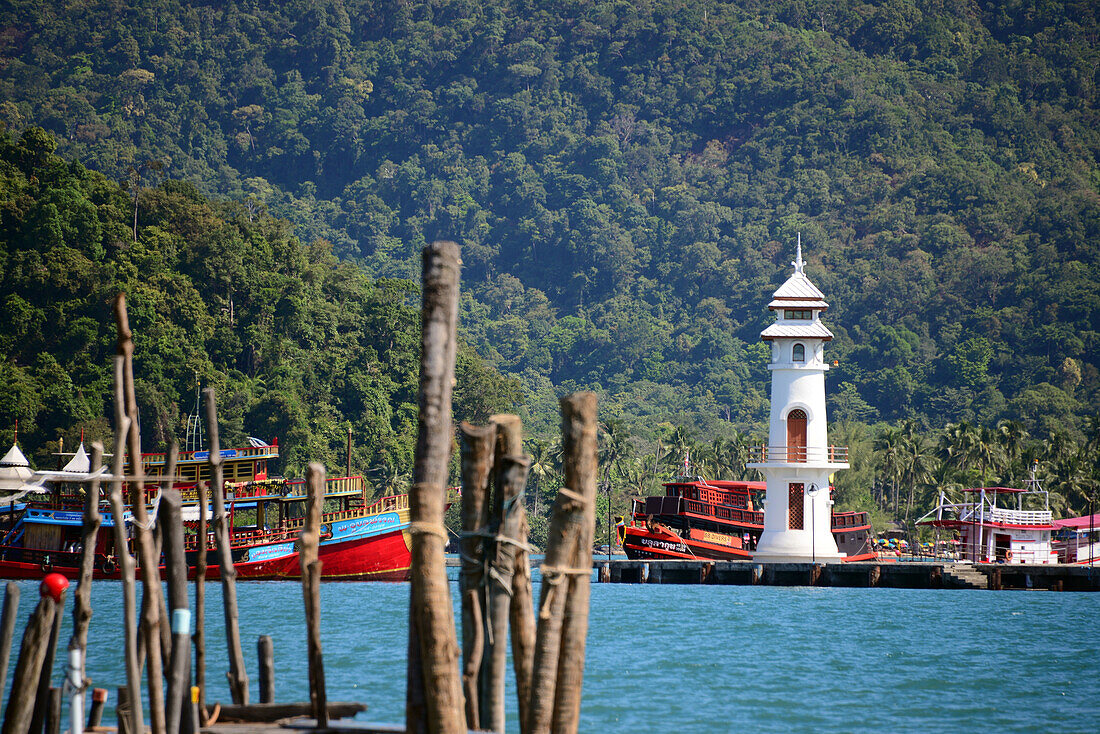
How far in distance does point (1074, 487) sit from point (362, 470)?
4379cm

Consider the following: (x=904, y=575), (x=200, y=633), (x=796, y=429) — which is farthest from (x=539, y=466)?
(x=200, y=633)

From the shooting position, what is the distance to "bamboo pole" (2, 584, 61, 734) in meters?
14.4

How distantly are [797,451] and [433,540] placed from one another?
45.3 m

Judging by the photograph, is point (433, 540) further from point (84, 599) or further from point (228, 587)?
Result: point (228, 587)

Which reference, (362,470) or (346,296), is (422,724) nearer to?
(362,470)

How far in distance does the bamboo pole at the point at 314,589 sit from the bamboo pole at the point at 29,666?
2659 mm

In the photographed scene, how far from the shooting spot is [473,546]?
12977 mm

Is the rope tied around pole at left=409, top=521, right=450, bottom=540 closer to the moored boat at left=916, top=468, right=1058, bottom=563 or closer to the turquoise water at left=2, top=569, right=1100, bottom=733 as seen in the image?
the turquoise water at left=2, top=569, right=1100, bottom=733

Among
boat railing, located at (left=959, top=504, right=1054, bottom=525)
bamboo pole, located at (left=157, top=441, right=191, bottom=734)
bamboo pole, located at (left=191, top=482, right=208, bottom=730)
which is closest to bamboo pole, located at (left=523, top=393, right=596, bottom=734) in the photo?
bamboo pole, located at (left=157, top=441, right=191, bottom=734)

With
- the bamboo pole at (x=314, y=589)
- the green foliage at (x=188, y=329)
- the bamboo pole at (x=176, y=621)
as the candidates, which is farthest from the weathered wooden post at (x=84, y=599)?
the green foliage at (x=188, y=329)

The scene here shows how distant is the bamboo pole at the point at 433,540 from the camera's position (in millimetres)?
11531

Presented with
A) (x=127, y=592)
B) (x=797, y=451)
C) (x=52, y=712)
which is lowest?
(x=52, y=712)

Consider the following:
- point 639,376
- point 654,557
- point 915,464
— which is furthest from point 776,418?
point 639,376

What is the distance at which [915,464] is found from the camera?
102 m
